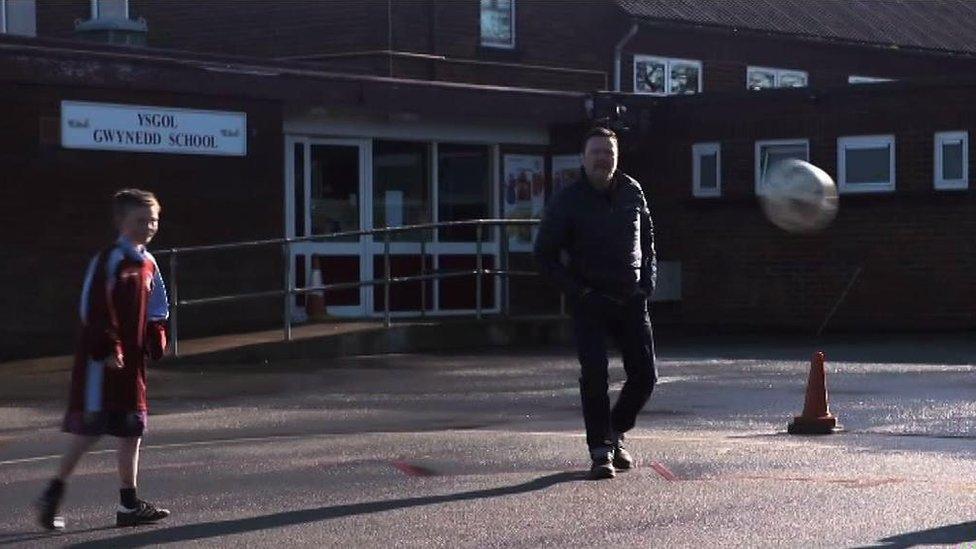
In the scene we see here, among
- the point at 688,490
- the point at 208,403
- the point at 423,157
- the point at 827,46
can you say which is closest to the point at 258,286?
the point at 423,157

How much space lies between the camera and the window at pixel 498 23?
28.4 meters

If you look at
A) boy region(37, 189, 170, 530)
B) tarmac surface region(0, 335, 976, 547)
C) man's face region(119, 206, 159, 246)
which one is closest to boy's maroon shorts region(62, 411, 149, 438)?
boy region(37, 189, 170, 530)

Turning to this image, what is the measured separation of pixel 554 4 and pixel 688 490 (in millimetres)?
20786

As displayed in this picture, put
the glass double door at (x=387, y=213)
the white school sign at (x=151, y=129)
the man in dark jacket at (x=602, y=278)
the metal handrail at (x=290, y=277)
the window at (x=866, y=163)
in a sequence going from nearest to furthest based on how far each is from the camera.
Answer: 1. the man in dark jacket at (x=602, y=278)
2. the metal handrail at (x=290, y=277)
3. the white school sign at (x=151, y=129)
4. the glass double door at (x=387, y=213)
5. the window at (x=866, y=163)

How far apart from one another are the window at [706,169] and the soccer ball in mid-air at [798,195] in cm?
1274

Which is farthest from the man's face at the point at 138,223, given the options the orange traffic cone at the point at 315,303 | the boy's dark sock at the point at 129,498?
the orange traffic cone at the point at 315,303

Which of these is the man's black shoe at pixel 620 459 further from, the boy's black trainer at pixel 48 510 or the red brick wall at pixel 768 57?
the red brick wall at pixel 768 57

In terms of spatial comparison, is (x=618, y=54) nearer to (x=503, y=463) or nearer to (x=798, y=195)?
(x=798, y=195)

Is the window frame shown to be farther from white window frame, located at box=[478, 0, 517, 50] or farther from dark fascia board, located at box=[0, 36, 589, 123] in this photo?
white window frame, located at box=[478, 0, 517, 50]

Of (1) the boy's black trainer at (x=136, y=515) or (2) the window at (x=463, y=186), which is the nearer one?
(1) the boy's black trainer at (x=136, y=515)

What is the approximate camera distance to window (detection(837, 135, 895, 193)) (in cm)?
2356

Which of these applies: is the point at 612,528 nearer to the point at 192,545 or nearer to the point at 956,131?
the point at 192,545

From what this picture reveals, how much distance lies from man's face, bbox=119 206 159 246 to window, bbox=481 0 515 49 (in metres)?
20.0

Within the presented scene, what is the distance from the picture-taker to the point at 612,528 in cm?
833
